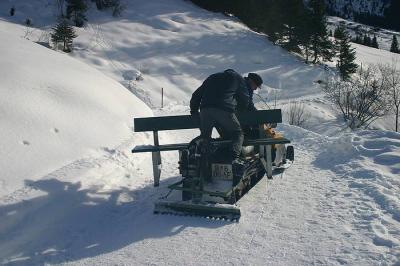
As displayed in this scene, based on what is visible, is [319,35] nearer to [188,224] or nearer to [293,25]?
[293,25]

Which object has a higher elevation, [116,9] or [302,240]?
[116,9]

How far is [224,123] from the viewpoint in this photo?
6.24 m

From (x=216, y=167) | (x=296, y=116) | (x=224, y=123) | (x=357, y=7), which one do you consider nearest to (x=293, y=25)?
(x=296, y=116)

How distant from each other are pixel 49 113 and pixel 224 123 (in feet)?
11.6

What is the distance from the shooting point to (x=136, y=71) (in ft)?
87.8

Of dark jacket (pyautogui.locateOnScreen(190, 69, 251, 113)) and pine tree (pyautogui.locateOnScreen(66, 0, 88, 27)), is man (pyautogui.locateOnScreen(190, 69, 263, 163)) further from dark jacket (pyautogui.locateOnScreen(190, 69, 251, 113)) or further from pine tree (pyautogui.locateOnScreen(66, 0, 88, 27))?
pine tree (pyautogui.locateOnScreen(66, 0, 88, 27))

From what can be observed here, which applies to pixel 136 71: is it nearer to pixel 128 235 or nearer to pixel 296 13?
pixel 296 13

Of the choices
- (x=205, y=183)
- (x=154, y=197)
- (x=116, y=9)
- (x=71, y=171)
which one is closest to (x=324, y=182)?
(x=205, y=183)

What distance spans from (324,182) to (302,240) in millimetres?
2502

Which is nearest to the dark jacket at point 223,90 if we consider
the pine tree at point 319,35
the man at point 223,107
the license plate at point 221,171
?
the man at point 223,107

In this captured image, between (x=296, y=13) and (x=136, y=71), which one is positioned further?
(x=296, y=13)

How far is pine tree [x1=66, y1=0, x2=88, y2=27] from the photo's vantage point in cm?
3269

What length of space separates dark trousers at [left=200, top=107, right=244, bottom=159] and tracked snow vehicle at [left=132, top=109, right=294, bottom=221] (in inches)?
6.6

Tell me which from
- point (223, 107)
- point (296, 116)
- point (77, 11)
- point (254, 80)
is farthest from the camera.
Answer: point (77, 11)
